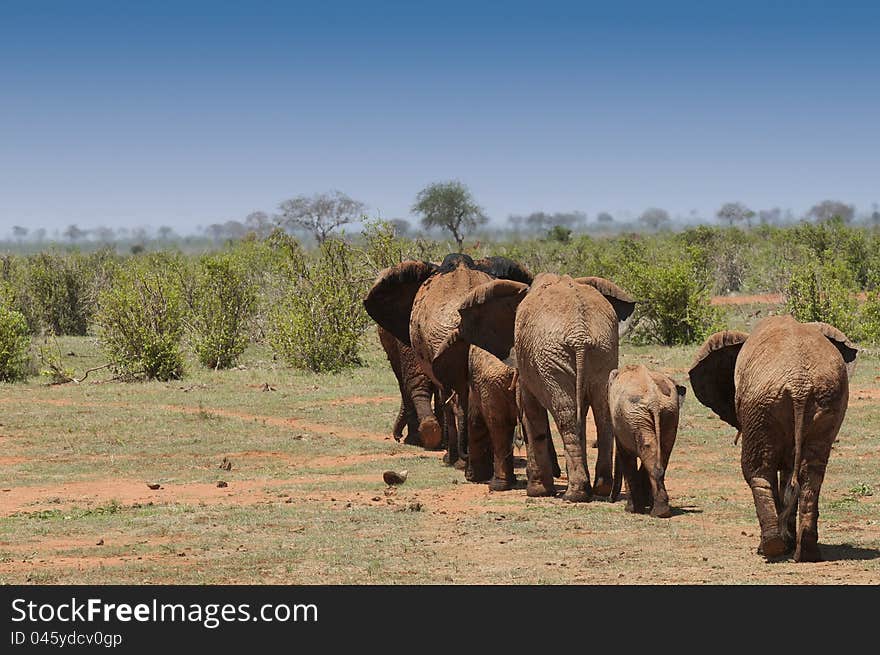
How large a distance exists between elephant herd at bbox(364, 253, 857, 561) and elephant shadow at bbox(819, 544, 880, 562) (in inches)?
9.3

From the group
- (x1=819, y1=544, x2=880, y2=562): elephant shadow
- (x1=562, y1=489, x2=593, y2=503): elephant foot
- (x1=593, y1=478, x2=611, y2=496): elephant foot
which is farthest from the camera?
(x1=593, y1=478, x2=611, y2=496): elephant foot

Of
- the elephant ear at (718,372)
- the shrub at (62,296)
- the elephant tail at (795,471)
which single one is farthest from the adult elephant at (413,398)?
the shrub at (62,296)

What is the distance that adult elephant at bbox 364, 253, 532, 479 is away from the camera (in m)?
13.0

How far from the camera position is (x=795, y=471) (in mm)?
8016

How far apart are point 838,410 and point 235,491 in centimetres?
692

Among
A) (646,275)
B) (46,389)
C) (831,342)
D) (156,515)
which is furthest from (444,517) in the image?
(646,275)

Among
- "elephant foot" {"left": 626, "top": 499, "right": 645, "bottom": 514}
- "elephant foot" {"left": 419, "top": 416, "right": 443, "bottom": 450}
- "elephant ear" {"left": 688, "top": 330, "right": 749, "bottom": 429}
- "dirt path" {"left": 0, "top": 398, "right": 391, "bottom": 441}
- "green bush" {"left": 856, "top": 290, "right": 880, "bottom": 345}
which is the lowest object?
"dirt path" {"left": 0, "top": 398, "right": 391, "bottom": 441}

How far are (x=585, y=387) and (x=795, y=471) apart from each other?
122 inches

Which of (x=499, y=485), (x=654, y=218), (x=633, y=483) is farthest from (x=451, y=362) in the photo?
(x=654, y=218)

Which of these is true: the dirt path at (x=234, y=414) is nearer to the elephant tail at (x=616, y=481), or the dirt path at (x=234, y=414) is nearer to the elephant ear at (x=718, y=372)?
the elephant tail at (x=616, y=481)

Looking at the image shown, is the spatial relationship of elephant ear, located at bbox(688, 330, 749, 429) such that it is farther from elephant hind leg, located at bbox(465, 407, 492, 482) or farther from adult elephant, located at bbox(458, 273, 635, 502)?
elephant hind leg, located at bbox(465, 407, 492, 482)

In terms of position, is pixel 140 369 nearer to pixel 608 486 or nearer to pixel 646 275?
pixel 646 275

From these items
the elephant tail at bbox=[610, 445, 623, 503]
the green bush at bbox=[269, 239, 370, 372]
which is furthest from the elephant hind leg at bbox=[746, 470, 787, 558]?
the green bush at bbox=[269, 239, 370, 372]
